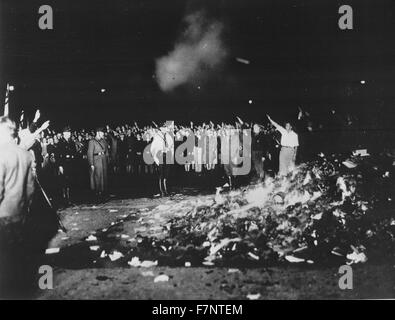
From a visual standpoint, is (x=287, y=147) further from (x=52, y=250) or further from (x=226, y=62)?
(x=52, y=250)

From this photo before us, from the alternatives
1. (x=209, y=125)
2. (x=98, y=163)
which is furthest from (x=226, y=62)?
(x=98, y=163)

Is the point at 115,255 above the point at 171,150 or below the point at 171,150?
below

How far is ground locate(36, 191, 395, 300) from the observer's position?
3570 mm

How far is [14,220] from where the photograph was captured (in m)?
3.73

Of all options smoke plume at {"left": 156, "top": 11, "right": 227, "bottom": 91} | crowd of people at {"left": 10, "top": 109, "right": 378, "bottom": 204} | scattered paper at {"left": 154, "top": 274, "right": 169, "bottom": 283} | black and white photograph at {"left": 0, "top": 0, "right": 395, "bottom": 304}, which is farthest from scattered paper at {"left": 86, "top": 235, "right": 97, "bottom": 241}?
smoke plume at {"left": 156, "top": 11, "right": 227, "bottom": 91}

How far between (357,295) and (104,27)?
383cm

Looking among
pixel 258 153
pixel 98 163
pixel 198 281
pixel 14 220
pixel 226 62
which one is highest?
pixel 226 62

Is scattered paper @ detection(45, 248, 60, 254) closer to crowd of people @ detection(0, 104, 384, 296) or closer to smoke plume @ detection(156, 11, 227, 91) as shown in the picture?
crowd of people @ detection(0, 104, 384, 296)

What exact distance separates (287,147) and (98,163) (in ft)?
6.88

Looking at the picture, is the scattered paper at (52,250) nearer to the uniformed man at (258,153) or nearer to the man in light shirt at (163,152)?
the man in light shirt at (163,152)

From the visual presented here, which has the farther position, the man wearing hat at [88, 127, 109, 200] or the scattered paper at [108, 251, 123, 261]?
the man wearing hat at [88, 127, 109, 200]

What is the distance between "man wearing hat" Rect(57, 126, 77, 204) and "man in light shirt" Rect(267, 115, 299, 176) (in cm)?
222

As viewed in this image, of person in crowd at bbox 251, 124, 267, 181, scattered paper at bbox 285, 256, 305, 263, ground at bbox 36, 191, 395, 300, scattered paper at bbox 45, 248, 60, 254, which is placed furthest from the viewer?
person in crowd at bbox 251, 124, 267, 181
